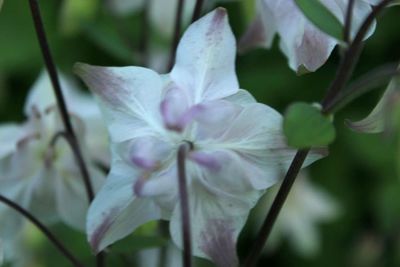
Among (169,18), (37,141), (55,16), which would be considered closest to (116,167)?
(37,141)

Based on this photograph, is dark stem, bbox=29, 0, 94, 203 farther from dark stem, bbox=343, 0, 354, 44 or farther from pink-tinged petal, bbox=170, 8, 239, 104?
dark stem, bbox=343, 0, 354, 44

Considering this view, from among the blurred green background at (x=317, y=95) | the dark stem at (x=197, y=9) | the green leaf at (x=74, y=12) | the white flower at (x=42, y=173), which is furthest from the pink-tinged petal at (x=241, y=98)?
the blurred green background at (x=317, y=95)

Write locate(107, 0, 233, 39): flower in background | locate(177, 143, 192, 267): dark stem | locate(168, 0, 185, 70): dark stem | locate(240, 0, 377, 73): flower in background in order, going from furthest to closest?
locate(107, 0, 233, 39): flower in background → locate(168, 0, 185, 70): dark stem → locate(240, 0, 377, 73): flower in background → locate(177, 143, 192, 267): dark stem

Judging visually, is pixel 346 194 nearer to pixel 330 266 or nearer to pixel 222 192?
pixel 330 266

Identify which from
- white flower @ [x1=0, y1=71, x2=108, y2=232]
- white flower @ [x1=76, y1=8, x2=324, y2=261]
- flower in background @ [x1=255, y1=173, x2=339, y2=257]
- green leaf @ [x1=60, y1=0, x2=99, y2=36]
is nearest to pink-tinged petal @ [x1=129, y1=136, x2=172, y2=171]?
white flower @ [x1=76, y1=8, x2=324, y2=261]

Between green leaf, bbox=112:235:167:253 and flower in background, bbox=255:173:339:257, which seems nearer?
green leaf, bbox=112:235:167:253

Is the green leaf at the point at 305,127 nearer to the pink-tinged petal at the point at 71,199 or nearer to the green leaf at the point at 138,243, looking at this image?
the green leaf at the point at 138,243
